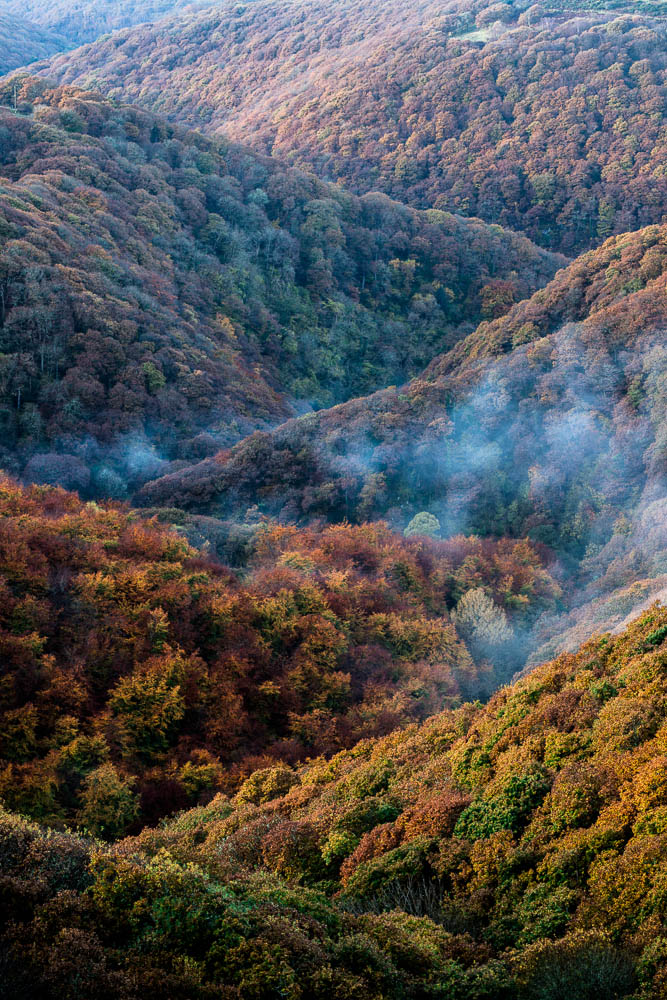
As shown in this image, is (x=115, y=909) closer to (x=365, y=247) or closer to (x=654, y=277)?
(x=654, y=277)

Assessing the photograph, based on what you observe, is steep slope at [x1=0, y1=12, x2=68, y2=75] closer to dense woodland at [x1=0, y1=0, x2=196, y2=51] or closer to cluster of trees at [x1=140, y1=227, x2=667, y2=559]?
dense woodland at [x1=0, y1=0, x2=196, y2=51]

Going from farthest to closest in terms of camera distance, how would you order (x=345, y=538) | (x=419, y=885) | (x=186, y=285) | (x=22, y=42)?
(x=22, y=42) → (x=186, y=285) → (x=345, y=538) → (x=419, y=885)

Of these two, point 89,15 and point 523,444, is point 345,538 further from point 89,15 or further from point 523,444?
point 89,15

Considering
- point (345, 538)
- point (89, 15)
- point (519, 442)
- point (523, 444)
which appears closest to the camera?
point (345, 538)

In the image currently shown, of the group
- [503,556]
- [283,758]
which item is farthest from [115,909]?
[503,556]

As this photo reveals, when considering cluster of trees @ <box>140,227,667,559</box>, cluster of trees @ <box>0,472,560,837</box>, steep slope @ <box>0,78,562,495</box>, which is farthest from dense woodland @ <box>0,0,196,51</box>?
cluster of trees @ <box>0,472,560,837</box>

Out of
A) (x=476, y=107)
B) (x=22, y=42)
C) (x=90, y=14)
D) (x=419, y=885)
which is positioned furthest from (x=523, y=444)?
(x=90, y=14)
